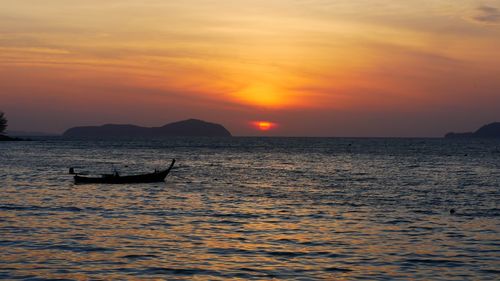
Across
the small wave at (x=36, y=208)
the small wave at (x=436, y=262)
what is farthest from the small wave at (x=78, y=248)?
the small wave at (x=36, y=208)

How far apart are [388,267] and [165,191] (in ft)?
111

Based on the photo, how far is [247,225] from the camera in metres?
32.9

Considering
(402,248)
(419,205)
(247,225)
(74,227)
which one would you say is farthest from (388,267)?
(419,205)

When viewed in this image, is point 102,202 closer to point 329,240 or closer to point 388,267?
point 329,240

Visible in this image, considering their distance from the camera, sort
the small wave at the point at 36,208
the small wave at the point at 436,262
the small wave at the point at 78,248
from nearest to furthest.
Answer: the small wave at the point at 436,262 < the small wave at the point at 78,248 < the small wave at the point at 36,208

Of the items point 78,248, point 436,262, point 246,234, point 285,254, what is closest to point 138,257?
point 78,248

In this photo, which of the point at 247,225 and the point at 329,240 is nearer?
the point at 329,240

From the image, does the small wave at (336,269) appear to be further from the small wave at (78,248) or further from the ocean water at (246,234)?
the small wave at (78,248)

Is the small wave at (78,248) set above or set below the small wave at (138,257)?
above

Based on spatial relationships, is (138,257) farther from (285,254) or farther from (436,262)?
(436,262)

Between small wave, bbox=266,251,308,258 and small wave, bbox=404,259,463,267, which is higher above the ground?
small wave, bbox=266,251,308,258

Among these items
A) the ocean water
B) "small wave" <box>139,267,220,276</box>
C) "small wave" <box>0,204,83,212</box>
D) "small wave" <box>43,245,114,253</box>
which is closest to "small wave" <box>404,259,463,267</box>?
the ocean water

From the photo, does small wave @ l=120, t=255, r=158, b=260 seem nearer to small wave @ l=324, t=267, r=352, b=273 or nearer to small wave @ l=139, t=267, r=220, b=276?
small wave @ l=139, t=267, r=220, b=276

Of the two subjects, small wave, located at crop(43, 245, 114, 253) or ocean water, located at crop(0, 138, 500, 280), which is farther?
small wave, located at crop(43, 245, 114, 253)
